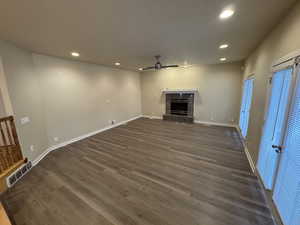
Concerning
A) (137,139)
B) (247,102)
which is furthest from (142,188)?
(247,102)

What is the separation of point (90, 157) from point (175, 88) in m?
4.87

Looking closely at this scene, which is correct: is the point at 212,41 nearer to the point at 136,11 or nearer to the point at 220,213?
the point at 136,11

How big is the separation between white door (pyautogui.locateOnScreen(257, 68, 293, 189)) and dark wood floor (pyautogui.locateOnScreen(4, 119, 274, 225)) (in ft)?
1.42

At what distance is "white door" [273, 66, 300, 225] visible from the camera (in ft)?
3.86

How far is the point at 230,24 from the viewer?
1.90 meters

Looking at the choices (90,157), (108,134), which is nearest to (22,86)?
(90,157)

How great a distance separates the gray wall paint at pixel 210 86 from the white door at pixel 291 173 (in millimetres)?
4182

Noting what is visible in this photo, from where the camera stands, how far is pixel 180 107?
6.36 metres

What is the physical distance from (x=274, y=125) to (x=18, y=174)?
178 inches

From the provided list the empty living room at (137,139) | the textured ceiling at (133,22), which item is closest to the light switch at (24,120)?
the empty living room at (137,139)

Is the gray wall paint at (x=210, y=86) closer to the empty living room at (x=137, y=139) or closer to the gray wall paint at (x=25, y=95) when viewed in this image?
the empty living room at (x=137, y=139)

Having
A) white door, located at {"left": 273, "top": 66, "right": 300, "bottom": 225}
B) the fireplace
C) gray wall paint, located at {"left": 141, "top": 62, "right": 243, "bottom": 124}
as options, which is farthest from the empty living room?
the fireplace

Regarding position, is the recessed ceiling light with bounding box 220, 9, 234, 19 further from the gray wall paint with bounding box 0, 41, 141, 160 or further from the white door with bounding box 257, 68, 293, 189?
the gray wall paint with bounding box 0, 41, 141, 160

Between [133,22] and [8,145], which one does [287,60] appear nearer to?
[133,22]
